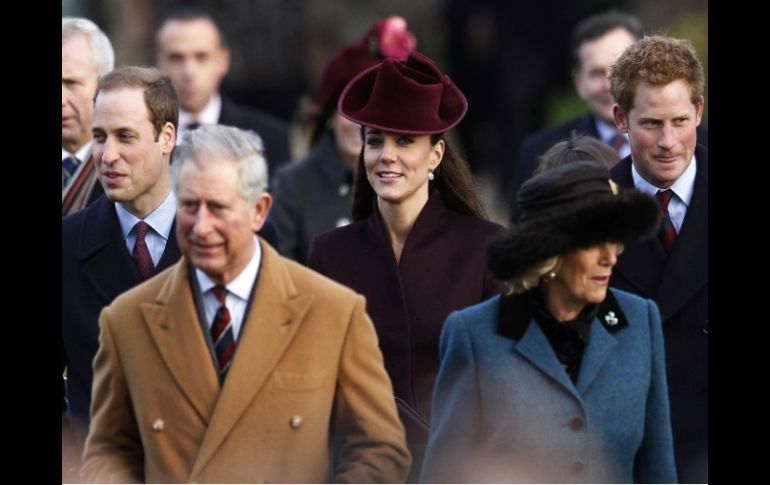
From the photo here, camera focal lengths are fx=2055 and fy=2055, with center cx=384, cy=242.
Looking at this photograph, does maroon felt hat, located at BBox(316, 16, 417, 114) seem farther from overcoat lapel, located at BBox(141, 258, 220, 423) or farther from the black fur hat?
overcoat lapel, located at BBox(141, 258, 220, 423)

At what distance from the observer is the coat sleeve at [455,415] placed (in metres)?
6.07

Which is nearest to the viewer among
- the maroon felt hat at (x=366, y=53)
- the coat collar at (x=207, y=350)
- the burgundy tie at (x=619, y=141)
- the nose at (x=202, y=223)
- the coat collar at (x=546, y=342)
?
the nose at (x=202, y=223)

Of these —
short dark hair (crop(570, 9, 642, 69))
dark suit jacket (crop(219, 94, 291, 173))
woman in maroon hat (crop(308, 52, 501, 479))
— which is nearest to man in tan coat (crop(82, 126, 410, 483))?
woman in maroon hat (crop(308, 52, 501, 479))

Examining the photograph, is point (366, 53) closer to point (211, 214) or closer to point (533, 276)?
point (533, 276)

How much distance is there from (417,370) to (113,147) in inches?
50.3

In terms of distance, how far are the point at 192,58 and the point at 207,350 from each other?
246 inches

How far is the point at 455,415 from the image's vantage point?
609cm

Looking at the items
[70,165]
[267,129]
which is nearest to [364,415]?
[70,165]

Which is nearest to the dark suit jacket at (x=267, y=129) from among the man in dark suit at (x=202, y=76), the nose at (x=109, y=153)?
the man in dark suit at (x=202, y=76)

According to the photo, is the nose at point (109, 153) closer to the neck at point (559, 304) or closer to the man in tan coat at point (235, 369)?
the man in tan coat at point (235, 369)

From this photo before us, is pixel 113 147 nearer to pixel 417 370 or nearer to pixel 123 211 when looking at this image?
pixel 123 211

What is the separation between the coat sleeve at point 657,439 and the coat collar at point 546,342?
0.58 feet

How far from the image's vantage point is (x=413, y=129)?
23.0 ft
